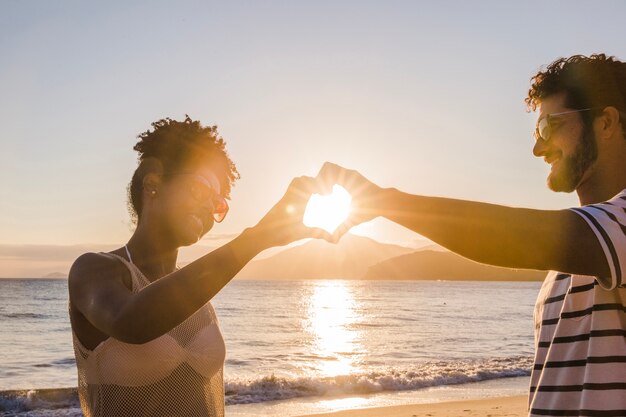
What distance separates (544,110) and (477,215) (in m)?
1.03

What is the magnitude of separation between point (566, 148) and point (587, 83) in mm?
265

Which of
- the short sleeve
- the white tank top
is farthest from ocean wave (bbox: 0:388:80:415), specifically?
the short sleeve

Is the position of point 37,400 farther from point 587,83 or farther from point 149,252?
point 587,83

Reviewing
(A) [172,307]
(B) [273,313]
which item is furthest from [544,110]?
(B) [273,313]

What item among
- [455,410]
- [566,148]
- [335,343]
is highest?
[566,148]

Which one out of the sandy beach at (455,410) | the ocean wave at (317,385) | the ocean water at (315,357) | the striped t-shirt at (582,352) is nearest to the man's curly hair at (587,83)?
the striped t-shirt at (582,352)

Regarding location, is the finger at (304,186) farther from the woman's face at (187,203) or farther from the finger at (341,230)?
the woman's face at (187,203)

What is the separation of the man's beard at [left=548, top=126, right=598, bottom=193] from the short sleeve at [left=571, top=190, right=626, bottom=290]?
57 centimetres

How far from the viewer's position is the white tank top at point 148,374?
Answer: 2.47m

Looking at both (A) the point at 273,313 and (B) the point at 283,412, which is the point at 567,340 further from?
(A) the point at 273,313

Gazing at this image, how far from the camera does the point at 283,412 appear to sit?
13.5 m

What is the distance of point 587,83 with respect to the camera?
7.98 ft

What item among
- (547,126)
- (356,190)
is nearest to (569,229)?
(356,190)

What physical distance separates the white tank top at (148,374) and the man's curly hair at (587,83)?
1.83m
